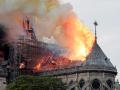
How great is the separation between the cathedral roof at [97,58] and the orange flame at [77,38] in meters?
1.65

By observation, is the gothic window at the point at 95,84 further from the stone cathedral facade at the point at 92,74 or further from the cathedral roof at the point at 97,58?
the cathedral roof at the point at 97,58

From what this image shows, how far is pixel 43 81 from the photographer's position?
466 ft

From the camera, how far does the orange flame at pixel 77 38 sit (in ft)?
538

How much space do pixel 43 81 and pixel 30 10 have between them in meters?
38.5

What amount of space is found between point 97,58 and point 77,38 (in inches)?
377

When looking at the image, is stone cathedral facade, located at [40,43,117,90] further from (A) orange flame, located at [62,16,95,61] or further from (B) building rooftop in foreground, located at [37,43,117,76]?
(A) orange flame, located at [62,16,95,61]

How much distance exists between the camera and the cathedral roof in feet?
518

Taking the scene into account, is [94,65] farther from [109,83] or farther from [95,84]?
[109,83]

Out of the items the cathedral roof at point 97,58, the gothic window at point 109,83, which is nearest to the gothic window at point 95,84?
the gothic window at point 109,83

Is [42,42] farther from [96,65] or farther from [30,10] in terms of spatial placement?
[96,65]

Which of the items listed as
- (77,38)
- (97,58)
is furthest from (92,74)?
(77,38)

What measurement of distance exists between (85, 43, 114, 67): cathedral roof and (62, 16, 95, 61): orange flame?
5.43 feet

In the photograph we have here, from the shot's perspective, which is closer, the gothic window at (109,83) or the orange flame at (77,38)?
the gothic window at (109,83)

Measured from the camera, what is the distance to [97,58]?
528ft
